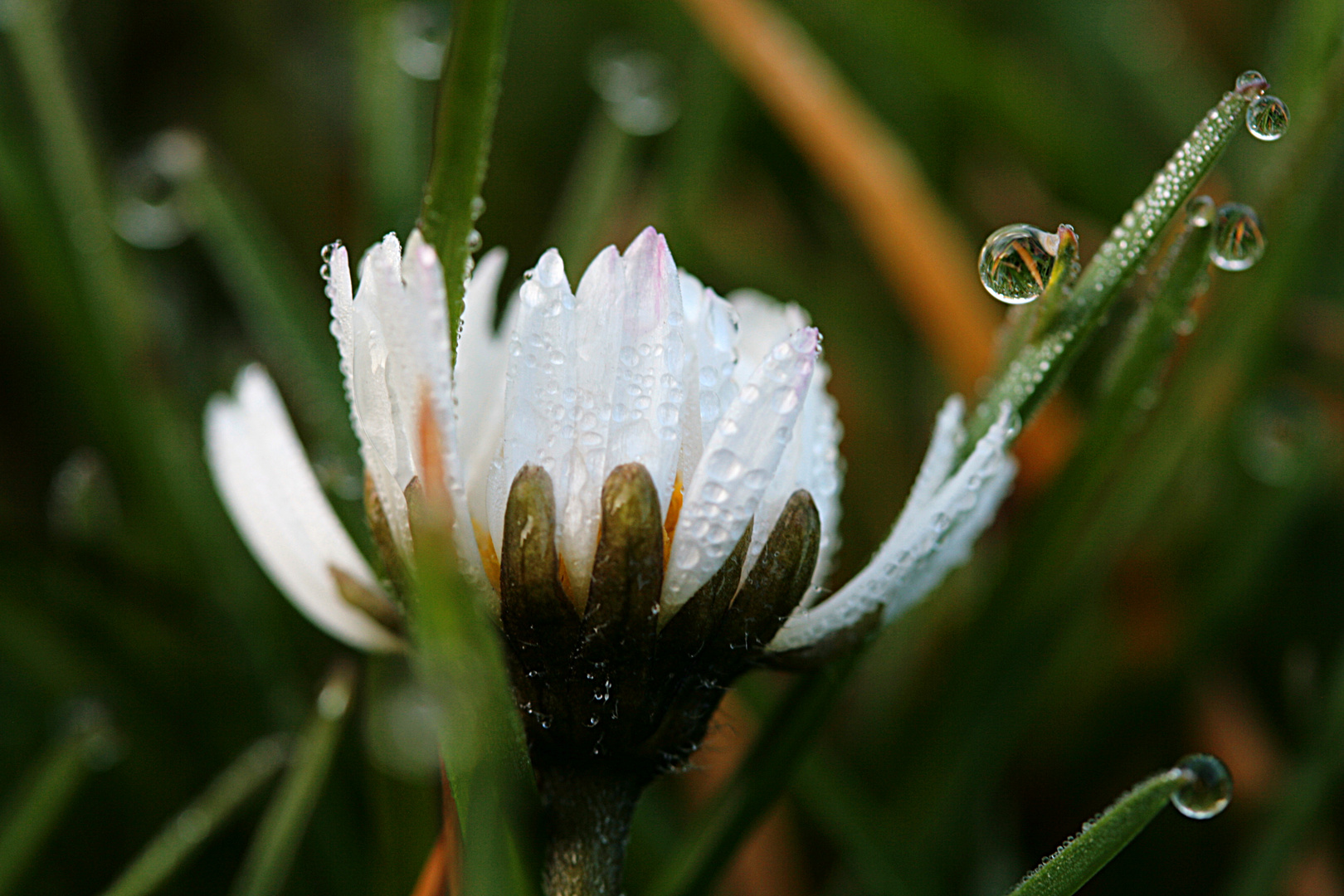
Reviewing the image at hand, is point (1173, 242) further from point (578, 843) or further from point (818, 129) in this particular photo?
point (818, 129)

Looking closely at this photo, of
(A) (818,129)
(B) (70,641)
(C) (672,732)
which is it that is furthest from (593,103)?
(C) (672,732)

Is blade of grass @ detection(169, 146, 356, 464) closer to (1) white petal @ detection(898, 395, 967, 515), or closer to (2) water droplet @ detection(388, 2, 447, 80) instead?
(2) water droplet @ detection(388, 2, 447, 80)

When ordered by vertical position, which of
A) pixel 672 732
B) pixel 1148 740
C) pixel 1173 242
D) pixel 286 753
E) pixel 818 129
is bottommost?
pixel 286 753

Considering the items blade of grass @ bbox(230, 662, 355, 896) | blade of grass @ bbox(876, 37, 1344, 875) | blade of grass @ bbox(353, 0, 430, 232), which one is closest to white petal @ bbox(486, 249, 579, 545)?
blade of grass @ bbox(230, 662, 355, 896)

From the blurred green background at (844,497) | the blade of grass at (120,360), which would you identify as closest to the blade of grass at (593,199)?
the blurred green background at (844,497)

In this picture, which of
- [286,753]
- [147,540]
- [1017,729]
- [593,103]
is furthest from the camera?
[593,103]

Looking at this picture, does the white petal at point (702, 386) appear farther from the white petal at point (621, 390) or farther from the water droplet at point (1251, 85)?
the water droplet at point (1251, 85)

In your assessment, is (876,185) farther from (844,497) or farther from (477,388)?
(477,388)
